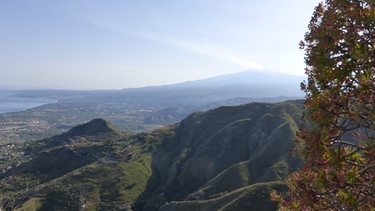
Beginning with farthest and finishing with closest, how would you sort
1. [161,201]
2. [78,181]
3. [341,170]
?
[78,181] < [161,201] < [341,170]

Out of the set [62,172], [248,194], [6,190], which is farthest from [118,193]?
[248,194]

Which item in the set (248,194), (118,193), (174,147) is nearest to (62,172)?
(118,193)

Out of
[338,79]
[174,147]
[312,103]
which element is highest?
[338,79]

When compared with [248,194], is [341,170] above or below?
above

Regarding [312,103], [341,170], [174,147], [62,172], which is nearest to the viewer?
[341,170]

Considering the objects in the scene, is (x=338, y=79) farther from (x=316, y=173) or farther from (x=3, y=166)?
(x=3, y=166)

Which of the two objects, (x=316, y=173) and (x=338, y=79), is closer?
(x=338, y=79)
